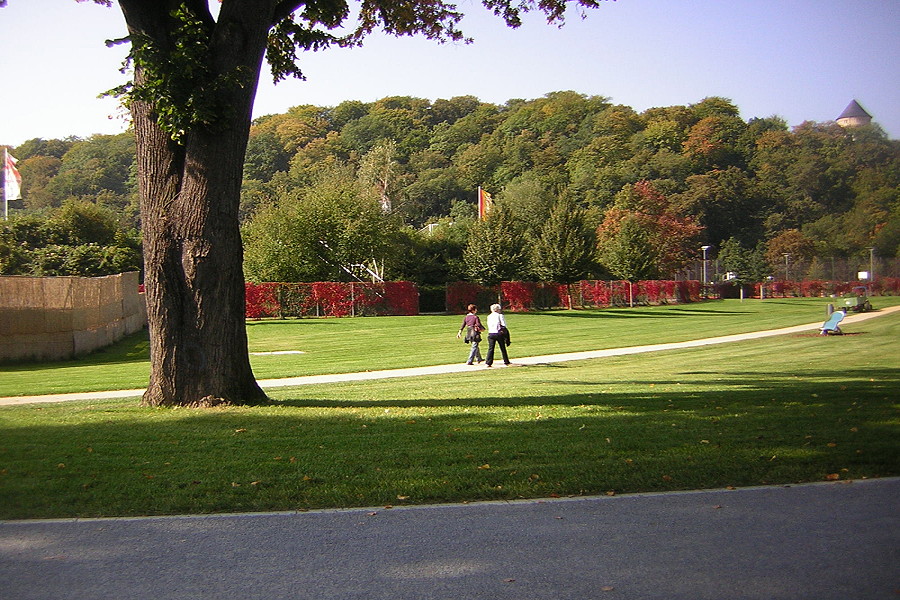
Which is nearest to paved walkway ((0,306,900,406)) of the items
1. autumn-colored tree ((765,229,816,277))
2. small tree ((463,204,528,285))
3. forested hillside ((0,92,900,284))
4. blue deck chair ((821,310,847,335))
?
blue deck chair ((821,310,847,335))

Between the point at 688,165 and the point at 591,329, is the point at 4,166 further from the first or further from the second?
the point at 688,165

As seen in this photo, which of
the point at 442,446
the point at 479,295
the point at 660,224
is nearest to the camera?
the point at 442,446

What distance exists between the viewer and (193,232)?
34.9 feet

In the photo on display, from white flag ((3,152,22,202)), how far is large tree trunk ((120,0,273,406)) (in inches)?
1655

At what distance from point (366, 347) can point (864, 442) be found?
2209 cm

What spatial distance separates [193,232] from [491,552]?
7.26 meters

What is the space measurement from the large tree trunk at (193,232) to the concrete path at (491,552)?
17.3 feet

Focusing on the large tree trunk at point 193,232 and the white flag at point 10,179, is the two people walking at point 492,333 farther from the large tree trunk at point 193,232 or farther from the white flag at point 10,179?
the white flag at point 10,179

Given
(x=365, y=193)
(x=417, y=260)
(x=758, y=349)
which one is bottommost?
(x=758, y=349)

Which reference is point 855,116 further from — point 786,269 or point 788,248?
point 786,269

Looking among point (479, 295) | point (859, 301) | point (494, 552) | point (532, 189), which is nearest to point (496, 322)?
point (494, 552)

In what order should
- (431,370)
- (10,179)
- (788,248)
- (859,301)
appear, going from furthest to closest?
(788,248) → (10,179) → (859,301) → (431,370)

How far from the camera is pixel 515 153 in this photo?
111 m

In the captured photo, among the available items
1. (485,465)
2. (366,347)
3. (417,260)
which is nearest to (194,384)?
(485,465)
